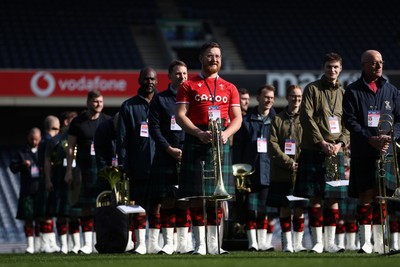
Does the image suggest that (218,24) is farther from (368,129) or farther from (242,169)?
(368,129)

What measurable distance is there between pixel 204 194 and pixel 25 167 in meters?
6.79

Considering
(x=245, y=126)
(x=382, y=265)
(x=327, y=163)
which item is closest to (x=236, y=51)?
(x=245, y=126)

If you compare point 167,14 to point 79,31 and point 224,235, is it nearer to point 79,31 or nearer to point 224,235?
point 79,31

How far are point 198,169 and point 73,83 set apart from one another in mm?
14279

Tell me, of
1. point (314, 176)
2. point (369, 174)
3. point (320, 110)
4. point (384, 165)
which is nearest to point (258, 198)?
point (314, 176)

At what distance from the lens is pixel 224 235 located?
12.7 m

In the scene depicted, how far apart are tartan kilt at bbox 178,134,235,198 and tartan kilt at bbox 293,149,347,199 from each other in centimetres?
144

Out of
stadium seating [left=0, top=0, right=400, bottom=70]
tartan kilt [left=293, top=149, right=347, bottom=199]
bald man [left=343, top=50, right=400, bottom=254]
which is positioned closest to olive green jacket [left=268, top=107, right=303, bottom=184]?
tartan kilt [left=293, top=149, right=347, bottom=199]

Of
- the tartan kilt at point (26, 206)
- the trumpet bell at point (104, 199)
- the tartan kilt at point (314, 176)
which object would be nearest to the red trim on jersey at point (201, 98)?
the tartan kilt at point (314, 176)

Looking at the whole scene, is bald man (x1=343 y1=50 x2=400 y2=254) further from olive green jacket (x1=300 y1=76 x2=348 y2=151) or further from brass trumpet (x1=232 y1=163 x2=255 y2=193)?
brass trumpet (x1=232 y1=163 x2=255 y2=193)

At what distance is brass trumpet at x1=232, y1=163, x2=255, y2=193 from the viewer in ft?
39.3

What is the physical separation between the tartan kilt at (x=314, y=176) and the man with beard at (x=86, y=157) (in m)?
2.64

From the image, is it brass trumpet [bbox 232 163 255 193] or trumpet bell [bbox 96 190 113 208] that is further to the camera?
brass trumpet [bbox 232 163 255 193]

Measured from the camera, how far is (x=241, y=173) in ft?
39.4
